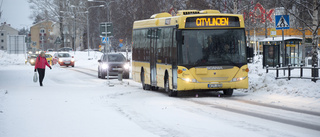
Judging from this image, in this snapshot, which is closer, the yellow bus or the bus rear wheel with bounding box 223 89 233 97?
the yellow bus

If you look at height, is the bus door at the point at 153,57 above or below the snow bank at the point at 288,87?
above

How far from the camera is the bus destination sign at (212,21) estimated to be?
64.4 ft

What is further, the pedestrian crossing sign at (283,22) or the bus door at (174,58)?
the pedestrian crossing sign at (283,22)

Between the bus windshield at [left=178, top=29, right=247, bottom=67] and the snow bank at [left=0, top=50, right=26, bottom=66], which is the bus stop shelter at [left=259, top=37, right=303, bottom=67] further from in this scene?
the snow bank at [left=0, top=50, right=26, bottom=66]

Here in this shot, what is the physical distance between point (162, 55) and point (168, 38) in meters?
0.99

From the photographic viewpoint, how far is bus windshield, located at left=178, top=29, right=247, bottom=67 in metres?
19.5

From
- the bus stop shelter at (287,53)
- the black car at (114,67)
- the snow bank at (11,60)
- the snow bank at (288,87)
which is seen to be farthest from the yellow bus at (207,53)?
the snow bank at (11,60)

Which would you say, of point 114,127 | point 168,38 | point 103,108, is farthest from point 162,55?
point 114,127

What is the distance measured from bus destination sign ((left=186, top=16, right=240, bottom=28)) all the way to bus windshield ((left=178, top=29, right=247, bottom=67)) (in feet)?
0.65

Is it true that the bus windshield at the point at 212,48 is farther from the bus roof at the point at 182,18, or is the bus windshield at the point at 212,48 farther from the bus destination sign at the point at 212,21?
the bus roof at the point at 182,18

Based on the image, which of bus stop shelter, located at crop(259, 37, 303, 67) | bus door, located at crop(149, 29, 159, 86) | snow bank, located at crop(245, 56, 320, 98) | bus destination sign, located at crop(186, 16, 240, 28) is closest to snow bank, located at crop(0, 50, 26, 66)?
bus stop shelter, located at crop(259, 37, 303, 67)

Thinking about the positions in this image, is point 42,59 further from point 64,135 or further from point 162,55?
point 64,135

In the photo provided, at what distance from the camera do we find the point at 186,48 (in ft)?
64.1

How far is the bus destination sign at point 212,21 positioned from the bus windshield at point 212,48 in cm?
20
